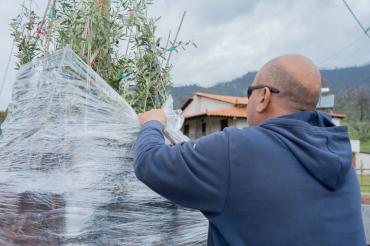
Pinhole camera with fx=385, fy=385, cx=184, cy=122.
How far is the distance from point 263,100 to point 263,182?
0.33 meters

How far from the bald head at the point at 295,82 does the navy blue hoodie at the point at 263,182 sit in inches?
3.5

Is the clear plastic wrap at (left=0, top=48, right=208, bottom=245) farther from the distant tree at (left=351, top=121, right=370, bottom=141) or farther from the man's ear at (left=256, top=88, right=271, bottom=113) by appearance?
the distant tree at (left=351, top=121, right=370, bottom=141)

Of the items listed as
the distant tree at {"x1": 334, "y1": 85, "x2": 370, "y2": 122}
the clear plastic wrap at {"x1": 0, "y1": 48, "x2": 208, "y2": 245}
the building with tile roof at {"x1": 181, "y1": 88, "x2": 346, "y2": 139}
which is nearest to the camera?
the clear plastic wrap at {"x1": 0, "y1": 48, "x2": 208, "y2": 245}

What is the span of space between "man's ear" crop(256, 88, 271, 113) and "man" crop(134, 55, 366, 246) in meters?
0.05

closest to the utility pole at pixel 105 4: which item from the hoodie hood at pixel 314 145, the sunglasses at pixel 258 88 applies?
the sunglasses at pixel 258 88

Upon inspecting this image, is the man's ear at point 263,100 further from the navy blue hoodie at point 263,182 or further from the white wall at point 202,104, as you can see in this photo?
the white wall at point 202,104

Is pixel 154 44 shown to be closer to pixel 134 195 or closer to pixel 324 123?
pixel 134 195

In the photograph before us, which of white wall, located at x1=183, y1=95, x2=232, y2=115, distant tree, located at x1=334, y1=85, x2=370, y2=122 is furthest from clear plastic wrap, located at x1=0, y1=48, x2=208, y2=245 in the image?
distant tree, located at x1=334, y1=85, x2=370, y2=122

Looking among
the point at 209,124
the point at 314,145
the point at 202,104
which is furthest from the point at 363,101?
the point at 314,145

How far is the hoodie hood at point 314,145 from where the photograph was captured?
126cm

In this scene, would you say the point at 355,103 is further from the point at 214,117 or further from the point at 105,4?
the point at 105,4

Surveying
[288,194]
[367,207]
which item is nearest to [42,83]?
[288,194]

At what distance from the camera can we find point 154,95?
215 cm

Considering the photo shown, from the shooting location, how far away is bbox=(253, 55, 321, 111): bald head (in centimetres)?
137
